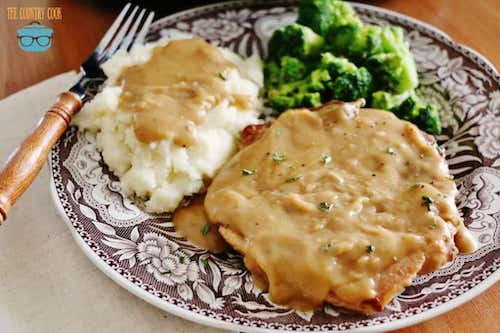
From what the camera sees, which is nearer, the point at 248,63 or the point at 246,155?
the point at 246,155

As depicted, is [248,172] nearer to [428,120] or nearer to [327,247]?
[327,247]

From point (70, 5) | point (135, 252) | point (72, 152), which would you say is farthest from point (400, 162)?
point (70, 5)

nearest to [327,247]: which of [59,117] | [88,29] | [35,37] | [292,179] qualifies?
[292,179]

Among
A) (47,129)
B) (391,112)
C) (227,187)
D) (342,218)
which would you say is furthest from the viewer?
(391,112)

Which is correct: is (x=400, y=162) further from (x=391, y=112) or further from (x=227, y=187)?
(x=227, y=187)

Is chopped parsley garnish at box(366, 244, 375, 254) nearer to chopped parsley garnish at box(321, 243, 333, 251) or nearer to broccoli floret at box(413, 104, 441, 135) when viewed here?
chopped parsley garnish at box(321, 243, 333, 251)

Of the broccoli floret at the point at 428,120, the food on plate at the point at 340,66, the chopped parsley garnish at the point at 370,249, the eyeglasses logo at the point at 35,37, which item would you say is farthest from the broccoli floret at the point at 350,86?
the eyeglasses logo at the point at 35,37

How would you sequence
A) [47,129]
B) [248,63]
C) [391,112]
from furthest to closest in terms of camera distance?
[248,63] < [391,112] < [47,129]
